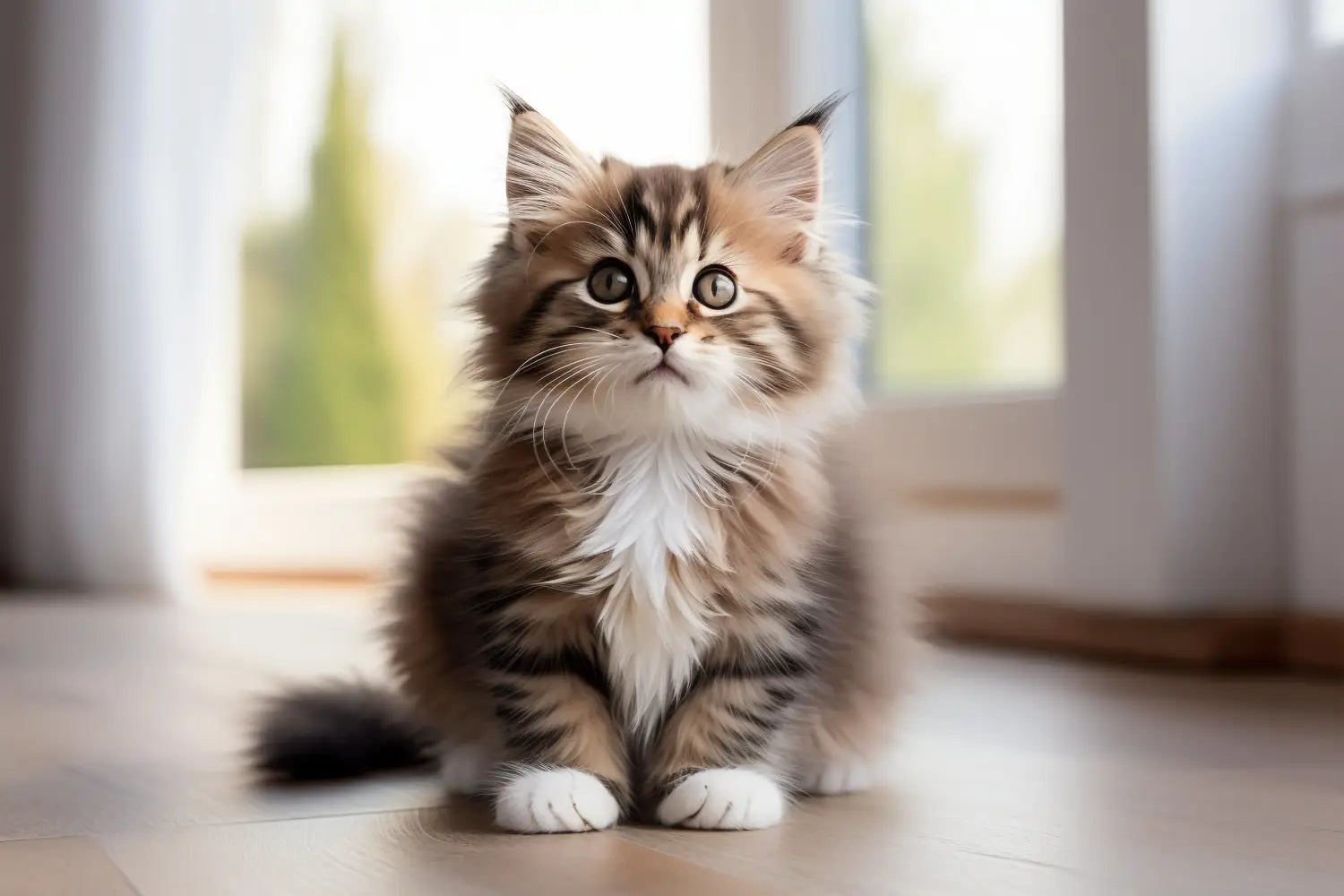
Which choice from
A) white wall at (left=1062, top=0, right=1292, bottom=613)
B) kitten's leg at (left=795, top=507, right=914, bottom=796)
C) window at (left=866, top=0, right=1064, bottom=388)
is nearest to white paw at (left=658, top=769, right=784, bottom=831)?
kitten's leg at (left=795, top=507, right=914, bottom=796)

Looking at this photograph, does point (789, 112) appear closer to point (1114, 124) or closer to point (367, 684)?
point (1114, 124)

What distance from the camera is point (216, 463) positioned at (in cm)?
454

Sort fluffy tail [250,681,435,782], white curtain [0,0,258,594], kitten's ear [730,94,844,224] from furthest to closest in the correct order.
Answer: white curtain [0,0,258,594] → fluffy tail [250,681,435,782] → kitten's ear [730,94,844,224]

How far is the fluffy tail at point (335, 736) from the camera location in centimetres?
137

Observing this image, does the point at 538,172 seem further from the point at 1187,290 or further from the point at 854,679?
the point at 1187,290

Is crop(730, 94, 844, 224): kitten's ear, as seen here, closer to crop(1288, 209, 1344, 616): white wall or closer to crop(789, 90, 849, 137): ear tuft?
crop(789, 90, 849, 137): ear tuft

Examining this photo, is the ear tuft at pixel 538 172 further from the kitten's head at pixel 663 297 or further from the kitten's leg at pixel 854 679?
the kitten's leg at pixel 854 679

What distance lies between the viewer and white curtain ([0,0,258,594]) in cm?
387

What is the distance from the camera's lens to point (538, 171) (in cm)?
124

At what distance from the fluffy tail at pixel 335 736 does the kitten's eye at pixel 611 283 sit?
0.44 m

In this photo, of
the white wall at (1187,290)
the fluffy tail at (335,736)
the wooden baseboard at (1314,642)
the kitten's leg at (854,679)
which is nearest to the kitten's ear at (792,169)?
the kitten's leg at (854,679)

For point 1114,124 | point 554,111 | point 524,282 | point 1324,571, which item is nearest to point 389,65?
point 554,111

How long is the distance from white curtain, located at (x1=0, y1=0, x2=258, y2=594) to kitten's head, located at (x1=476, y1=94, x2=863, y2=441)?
283cm

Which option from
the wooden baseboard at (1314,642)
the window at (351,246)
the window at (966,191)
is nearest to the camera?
the wooden baseboard at (1314,642)
